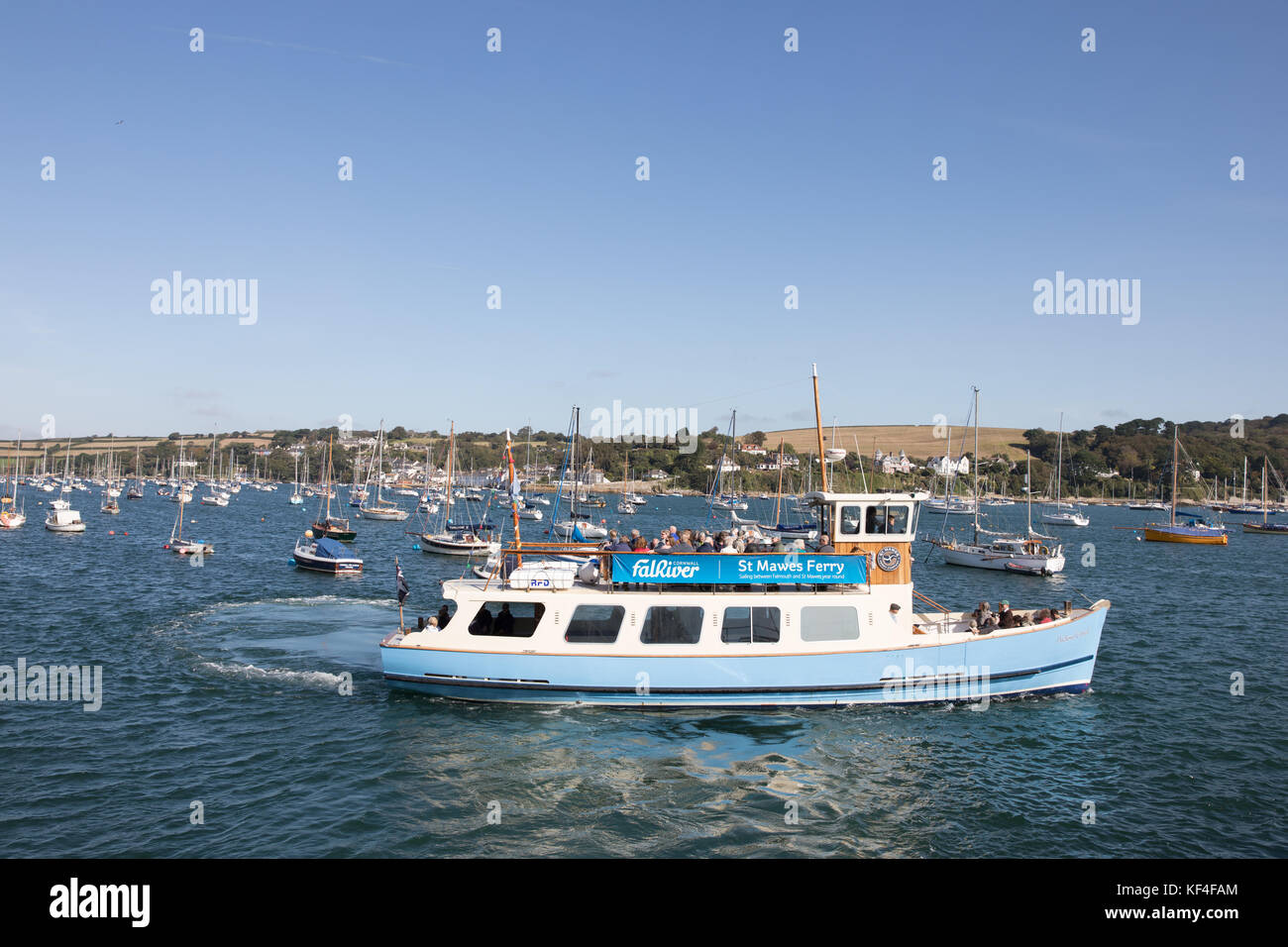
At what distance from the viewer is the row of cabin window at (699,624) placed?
20.9 meters

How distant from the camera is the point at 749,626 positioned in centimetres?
2092

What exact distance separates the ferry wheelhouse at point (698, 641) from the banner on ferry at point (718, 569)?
29 millimetres

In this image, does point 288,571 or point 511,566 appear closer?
point 511,566

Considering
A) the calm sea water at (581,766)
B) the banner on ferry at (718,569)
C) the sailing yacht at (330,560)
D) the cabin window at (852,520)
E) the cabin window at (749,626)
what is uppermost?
the cabin window at (852,520)

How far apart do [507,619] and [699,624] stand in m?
5.17

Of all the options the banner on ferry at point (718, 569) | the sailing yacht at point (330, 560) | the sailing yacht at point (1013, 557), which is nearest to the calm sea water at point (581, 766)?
the banner on ferry at point (718, 569)

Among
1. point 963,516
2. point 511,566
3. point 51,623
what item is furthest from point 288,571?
point 963,516

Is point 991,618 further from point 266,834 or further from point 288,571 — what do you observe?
point 288,571

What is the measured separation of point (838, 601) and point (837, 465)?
13862 cm

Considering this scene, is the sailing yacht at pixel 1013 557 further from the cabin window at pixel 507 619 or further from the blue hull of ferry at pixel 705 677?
the cabin window at pixel 507 619

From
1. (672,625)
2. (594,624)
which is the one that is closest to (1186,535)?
(672,625)

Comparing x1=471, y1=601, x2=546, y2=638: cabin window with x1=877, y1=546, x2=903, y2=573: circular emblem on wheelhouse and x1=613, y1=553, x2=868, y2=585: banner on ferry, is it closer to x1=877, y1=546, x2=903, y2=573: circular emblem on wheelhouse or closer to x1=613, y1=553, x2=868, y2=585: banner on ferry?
x1=613, y1=553, x2=868, y2=585: banner on ferry
